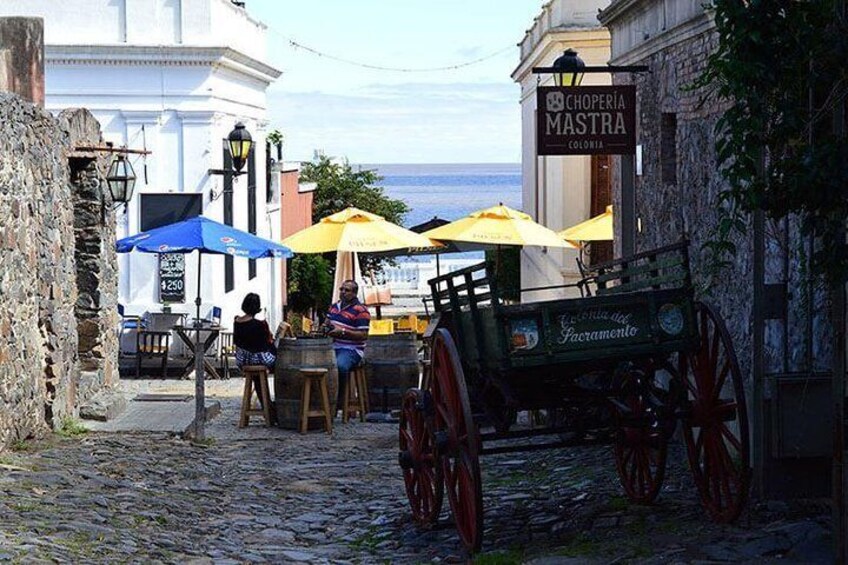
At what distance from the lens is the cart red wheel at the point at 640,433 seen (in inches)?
386

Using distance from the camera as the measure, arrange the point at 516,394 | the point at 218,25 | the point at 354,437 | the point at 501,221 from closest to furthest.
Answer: the point at 516,394 < the point at 354,437 < the point at 501,221 < the point at 218,25

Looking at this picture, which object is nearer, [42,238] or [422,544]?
[422,544]

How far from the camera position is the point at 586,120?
1377 centimetres

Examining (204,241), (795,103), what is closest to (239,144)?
(204,241)

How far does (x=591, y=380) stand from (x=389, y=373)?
26.8ft

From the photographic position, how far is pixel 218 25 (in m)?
28.7

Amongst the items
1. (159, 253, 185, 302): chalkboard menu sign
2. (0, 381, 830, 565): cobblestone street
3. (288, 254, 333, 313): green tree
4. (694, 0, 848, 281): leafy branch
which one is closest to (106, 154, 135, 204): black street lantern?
(0, 381, 830, 565): cobblestone street

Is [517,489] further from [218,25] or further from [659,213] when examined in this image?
[218,25]

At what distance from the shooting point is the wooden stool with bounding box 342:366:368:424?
18000mm

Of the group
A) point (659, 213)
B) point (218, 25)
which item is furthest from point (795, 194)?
point (218, 25)

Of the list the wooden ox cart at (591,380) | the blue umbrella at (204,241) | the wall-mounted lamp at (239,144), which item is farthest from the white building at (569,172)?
the wooden ox cart at (591,380)

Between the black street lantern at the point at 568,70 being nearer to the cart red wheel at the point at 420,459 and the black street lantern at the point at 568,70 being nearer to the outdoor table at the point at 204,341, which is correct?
the cart red wheel at the point at 420,459

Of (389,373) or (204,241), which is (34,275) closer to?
(389,373)

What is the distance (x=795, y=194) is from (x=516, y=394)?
2.88m
